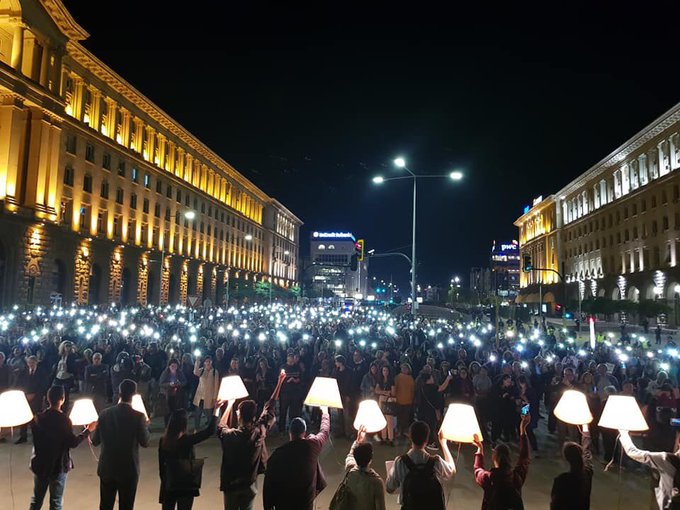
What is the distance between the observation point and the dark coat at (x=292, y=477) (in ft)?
15.0

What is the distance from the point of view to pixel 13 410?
5.73 m

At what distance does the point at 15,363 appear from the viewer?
11.1 metres

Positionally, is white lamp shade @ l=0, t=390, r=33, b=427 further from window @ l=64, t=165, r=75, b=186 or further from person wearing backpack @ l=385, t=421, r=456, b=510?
window @ l=64, t=165, r=75, b=186

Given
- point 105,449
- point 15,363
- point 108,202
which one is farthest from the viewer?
point 108,202

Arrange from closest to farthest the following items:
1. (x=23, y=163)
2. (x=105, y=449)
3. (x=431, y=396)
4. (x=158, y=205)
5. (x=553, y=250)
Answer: (x=105, y=449) < (x=431, y=396) < (x=23, y=163) < (x=158, y=205) < (x=553, y=250)

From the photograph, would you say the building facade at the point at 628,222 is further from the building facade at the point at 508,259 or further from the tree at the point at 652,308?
the building facade at the point at 508,259

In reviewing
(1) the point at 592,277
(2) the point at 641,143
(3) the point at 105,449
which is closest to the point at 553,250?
(1) the point at 592,277

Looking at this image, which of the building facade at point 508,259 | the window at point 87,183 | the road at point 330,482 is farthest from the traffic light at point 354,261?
the building facade at point 508,259

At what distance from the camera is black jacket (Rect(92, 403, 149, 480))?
5.40m

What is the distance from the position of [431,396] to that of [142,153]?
2085 inches

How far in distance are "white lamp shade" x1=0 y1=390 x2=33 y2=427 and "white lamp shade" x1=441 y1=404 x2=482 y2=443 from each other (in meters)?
4.59

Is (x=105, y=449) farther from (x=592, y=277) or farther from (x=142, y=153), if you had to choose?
(x=592, y=277)

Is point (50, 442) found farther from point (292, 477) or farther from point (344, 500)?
point (344, 500)

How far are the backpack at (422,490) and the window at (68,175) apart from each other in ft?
149
